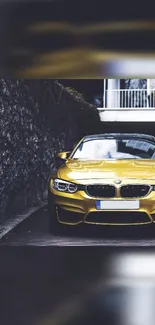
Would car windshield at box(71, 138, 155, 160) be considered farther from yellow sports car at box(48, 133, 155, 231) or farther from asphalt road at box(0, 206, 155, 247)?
asphalt road at box(0, 206, 155, 247)

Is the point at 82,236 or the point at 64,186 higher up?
the point at 64,186

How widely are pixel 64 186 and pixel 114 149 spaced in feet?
5.59

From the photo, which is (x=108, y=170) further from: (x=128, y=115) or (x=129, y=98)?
(x=129, y=98)

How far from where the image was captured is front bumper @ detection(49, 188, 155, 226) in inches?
327

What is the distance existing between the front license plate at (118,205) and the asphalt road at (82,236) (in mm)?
451

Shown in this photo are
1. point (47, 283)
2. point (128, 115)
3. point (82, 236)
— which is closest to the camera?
point (47, 283)

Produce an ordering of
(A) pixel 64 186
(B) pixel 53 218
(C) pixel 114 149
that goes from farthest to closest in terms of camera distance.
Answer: (C) pixel 114 149 < (B) pixel 53 218 < (A) pixel 64 186

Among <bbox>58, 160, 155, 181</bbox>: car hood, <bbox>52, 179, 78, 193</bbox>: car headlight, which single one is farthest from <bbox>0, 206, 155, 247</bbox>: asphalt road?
<bbox>58, 160, 155, 181</bbox>: car hood

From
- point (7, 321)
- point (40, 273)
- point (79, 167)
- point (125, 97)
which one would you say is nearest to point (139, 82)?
point (125, 97)

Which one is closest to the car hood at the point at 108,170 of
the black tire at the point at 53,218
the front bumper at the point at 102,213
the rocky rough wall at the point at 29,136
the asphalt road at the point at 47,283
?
the front bumper at the point at 102,213

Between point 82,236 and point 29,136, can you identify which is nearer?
point 82,236

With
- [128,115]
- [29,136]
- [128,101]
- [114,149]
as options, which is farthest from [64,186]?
[128,101]

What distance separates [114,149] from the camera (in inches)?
394

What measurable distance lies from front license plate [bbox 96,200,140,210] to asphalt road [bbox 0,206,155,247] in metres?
0.45
